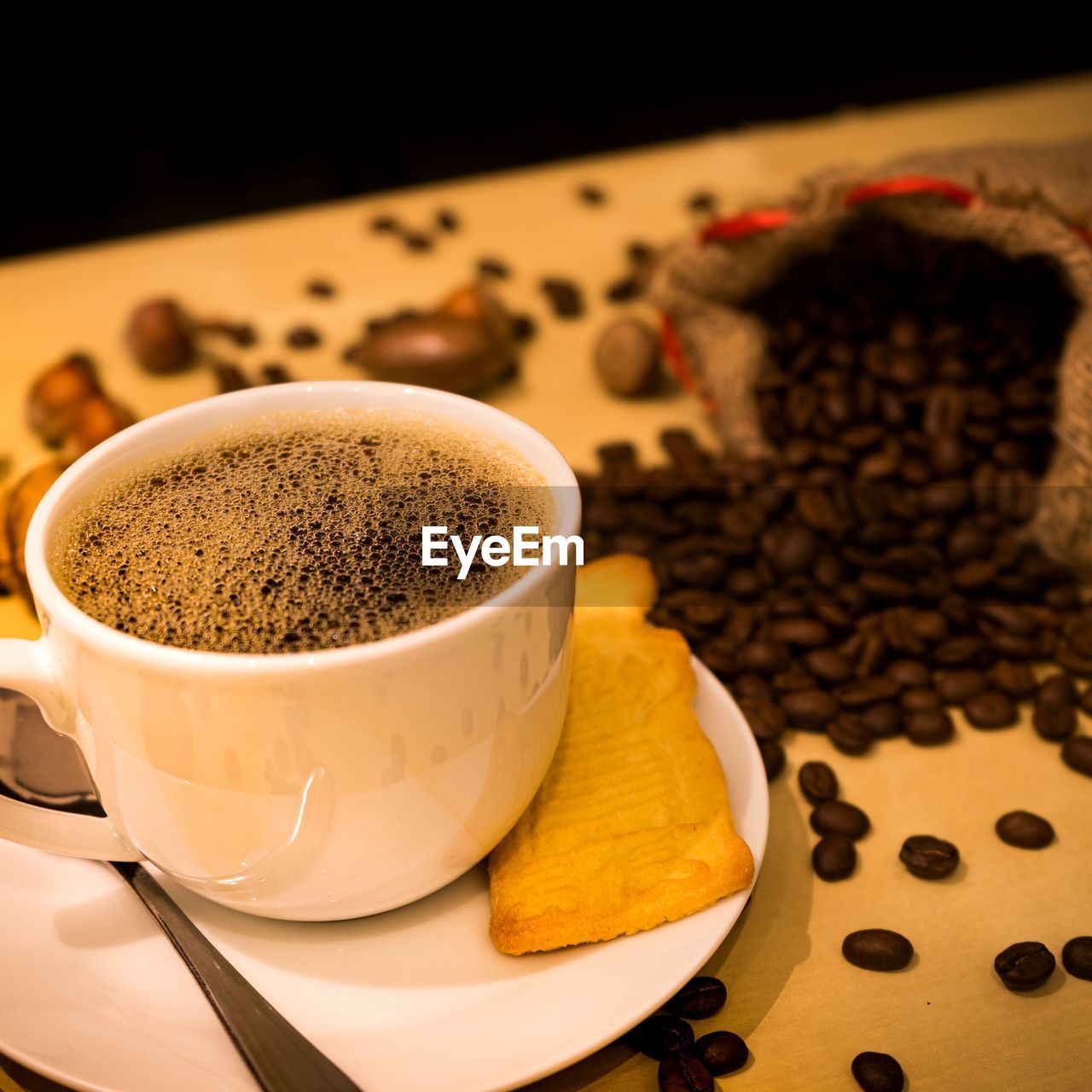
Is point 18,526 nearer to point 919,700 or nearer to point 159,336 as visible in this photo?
point 159,336

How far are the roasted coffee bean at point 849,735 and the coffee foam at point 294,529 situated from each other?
47cm

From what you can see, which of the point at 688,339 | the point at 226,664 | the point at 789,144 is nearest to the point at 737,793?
the point at 226,664

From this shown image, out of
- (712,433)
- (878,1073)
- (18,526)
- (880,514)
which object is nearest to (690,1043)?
(878,1073)

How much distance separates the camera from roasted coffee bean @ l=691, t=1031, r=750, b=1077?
738 mm

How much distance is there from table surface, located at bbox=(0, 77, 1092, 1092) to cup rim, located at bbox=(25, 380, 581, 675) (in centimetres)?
34

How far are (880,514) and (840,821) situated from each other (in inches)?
18.5

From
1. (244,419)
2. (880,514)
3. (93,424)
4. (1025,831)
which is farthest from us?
(93,424)

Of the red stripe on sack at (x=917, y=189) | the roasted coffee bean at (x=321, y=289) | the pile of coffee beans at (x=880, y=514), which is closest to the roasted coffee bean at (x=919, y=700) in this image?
the pile of coffee beans at (x=880, y=514)

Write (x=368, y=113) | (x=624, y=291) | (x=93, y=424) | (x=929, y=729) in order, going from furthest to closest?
(x=368, y=113)
(x=624, y=291)
(x=93, y=424)
(x=929, y=729)

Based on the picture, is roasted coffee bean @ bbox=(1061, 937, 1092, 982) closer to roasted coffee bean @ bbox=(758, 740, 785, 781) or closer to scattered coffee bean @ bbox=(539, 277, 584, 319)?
roasted coffee bean @ bbox=(758, 740, 785, 781)

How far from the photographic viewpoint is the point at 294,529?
74 cm

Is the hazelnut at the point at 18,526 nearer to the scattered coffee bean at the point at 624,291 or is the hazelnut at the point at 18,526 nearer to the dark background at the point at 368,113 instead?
the scattered coffee bean at the point at 624,291

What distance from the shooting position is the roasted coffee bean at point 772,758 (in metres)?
1.00

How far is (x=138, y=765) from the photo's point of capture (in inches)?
26.0
